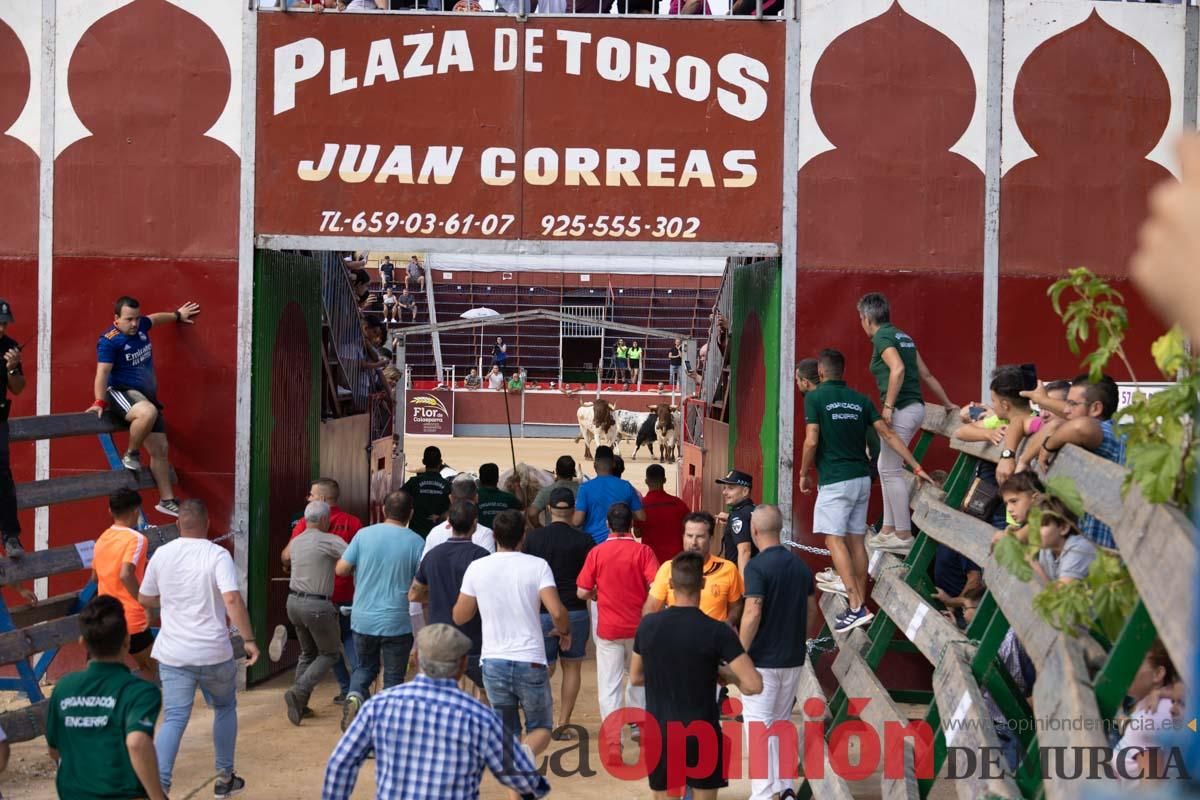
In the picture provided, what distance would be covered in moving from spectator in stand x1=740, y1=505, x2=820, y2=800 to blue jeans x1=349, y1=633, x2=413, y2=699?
111 inches

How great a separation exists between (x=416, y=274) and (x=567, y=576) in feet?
117

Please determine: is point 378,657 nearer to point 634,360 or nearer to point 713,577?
point 713,577

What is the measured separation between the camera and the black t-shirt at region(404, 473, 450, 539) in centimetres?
1300

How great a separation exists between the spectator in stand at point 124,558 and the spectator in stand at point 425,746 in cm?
446

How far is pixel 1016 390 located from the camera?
25.6ft

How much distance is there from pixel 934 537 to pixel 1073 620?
3.75 meters

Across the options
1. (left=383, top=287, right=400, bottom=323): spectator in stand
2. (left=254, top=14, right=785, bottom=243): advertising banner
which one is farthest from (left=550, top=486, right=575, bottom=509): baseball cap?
(left=383, top=287, right=400, bottom=323): spectator in stand

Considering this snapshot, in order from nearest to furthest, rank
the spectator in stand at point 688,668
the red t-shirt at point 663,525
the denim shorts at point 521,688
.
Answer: the spectator in stand at point 688,668 → the denim shorts at point 521,688 → the red t-shirt at point 663,525

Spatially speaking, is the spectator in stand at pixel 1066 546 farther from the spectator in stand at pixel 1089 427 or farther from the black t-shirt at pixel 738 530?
the black t-shirt at pixel 738 530

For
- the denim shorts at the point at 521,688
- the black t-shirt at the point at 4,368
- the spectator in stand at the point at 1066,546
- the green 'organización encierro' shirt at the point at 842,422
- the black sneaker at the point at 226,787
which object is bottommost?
the black sneaker at the point at 226,787

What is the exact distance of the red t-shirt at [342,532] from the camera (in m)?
11.0

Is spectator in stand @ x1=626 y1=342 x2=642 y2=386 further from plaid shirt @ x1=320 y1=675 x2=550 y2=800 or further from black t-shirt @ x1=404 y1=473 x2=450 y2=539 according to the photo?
plaid shirt @ x1=320 y1=675 x2=550 y2=800

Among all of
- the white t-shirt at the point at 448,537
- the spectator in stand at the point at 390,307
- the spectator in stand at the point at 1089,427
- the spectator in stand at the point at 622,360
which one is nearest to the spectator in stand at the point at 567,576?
the white t-shirt at the point at 448,537

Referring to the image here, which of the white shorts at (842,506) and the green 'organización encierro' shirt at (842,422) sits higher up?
the green 'organización encierro' shirt at (842,422)
